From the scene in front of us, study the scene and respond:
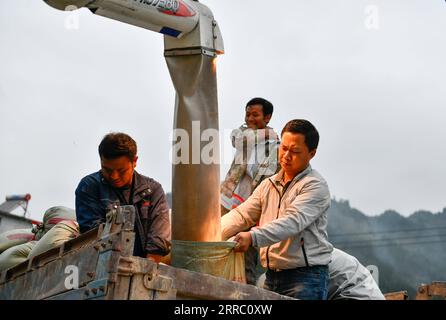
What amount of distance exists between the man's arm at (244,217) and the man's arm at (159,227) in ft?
1.28

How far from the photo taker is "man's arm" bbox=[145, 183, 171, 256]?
4.48 meters

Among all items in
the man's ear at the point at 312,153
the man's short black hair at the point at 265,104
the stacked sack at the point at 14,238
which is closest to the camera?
the man's ear at the point at 312,153

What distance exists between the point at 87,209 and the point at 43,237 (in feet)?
1.88

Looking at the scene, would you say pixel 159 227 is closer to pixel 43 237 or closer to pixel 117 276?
pixel 43 237

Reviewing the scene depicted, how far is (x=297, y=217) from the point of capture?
14.1 feet

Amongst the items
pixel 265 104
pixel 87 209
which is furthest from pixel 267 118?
pixel 87 209

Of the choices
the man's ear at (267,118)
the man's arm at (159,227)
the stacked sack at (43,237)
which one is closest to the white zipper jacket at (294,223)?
the man's arm at (159,227)

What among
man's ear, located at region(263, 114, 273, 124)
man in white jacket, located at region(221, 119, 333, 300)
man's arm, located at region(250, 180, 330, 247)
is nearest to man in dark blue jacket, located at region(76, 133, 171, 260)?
man in white jacket, located at region(221, 119, 333, 300)

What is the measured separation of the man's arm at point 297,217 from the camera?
4.25 m

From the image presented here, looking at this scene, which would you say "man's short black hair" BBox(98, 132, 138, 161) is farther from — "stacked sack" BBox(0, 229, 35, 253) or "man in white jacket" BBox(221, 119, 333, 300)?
"stacked sack" BBox(0, 229, 35, 253)

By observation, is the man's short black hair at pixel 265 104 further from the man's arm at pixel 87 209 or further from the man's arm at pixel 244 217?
the man's arm at pixel 87 209

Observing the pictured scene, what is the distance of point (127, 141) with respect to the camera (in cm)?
452
